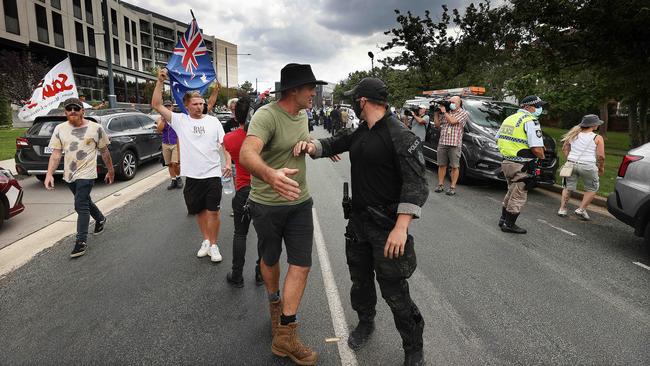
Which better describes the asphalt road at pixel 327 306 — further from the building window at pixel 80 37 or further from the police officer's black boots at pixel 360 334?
the building window at pixel 80 37

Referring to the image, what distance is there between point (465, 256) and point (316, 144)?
2780 mm

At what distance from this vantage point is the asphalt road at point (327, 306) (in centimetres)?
276

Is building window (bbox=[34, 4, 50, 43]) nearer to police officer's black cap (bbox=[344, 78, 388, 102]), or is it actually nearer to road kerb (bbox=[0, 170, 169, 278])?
road kerb (bbox=[0, 170, 169, 278])

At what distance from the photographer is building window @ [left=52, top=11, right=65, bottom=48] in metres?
30.2

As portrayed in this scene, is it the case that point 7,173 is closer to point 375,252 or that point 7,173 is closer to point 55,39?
point 375,252

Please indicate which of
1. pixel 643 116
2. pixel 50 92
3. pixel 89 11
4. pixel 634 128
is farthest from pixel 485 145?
pixel 89 11

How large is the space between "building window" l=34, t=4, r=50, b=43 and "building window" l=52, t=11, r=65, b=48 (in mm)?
1000

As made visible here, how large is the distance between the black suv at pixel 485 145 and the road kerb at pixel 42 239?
7.10 meters

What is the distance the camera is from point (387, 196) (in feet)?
8.19

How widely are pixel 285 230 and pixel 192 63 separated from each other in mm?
4406

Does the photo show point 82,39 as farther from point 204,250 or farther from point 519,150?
point 519,150

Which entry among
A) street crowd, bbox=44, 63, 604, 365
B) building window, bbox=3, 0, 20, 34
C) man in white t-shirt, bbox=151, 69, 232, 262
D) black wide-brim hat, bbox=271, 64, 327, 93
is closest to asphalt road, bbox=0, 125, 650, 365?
street crowd, bbox=44, 63, 604, 365

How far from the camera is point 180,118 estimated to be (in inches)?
164

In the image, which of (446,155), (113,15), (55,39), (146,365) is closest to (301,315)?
(146,365)
